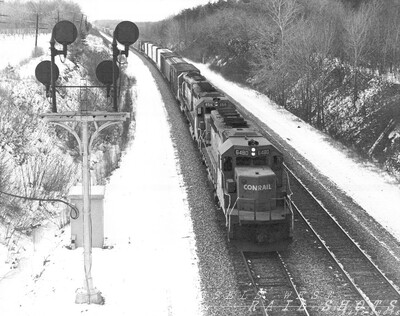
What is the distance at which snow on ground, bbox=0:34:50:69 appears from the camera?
33025mm

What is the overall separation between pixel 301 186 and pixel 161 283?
10.1 meters

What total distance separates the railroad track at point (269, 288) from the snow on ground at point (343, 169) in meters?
4.95

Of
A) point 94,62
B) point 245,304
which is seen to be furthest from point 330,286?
point 94,62

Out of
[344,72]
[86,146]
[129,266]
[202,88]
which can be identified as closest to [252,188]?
[129,266]

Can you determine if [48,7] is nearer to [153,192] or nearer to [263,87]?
[263,87]

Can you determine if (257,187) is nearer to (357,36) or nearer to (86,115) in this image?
(86,115)

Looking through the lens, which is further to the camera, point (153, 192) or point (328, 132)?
point (328, 132)

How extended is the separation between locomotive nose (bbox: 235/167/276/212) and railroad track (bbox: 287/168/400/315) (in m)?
2.51

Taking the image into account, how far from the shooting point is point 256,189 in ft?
46.1

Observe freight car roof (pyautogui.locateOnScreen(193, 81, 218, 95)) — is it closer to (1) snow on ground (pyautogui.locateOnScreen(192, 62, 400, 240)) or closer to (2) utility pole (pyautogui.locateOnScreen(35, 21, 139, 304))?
(1) snow on ground (pyautogui.locateOnScreen(192, 62, 400, 240))

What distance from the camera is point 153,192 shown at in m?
20.2

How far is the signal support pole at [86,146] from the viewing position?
10.8 metres

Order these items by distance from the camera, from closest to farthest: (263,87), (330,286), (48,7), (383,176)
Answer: (330,286) → (383,176) → (263,87) → (48,7)

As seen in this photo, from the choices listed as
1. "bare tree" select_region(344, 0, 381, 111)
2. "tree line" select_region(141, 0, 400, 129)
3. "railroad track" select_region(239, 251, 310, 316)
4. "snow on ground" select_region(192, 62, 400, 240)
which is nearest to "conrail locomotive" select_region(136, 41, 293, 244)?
"railroad track" select_region(239, 251, 310, 316)
